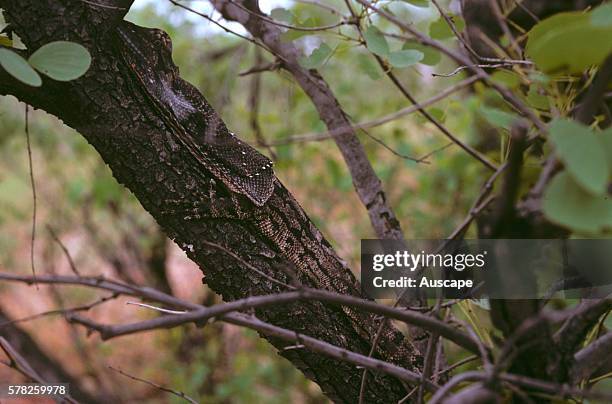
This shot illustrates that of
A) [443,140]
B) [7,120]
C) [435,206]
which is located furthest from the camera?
[7,120]

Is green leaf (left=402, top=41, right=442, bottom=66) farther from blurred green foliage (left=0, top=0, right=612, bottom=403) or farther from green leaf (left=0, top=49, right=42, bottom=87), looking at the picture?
blurred green foliage (left=0, top=0, right=612, bottom=403)

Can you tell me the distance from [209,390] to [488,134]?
176 centimetres

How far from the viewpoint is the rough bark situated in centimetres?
78

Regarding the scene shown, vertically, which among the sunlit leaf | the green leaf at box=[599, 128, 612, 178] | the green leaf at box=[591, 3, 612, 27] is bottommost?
the green leaf at box=[599, 128, 612, 178]

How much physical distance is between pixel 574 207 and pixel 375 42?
0.53m

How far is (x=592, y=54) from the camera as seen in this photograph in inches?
19.1

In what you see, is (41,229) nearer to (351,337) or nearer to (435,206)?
(435,206)

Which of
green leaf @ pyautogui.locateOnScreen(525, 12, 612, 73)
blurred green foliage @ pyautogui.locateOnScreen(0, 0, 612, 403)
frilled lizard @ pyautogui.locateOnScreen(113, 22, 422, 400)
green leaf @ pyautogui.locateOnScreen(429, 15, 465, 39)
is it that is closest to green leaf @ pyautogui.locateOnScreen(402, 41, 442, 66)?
green leaf @ pyautogui.locateOnScreen(429, 15, 465, 39)

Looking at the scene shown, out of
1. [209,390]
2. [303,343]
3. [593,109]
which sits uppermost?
[209,390]

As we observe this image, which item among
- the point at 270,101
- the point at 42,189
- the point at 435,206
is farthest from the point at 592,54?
the point at 42,189

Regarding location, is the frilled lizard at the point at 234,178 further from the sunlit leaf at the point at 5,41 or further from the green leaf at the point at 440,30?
the green leaf at the point at 440,30

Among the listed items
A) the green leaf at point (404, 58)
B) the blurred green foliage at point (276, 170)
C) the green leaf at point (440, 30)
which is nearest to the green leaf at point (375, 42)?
the green leaf at point (404, 58)

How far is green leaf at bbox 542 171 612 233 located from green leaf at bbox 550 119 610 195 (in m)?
0.02

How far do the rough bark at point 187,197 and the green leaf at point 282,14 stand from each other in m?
0.27
